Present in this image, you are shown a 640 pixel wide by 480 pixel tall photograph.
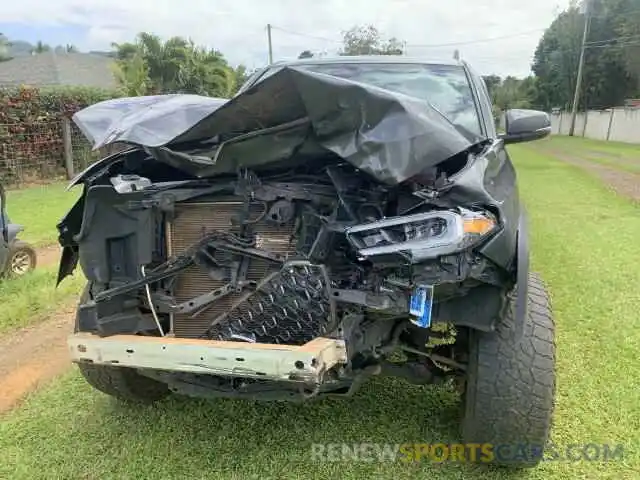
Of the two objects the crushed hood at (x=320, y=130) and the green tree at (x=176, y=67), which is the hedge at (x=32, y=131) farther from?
the crushed hood at (x=320, y=130)

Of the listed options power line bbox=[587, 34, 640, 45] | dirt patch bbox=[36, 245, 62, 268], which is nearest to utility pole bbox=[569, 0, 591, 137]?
power line bbox=[587, 34, 640, 45]

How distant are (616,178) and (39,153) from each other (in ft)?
42.3

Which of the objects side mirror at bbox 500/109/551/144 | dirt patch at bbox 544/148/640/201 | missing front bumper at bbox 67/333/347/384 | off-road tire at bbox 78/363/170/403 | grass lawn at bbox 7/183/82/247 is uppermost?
side mirror at bbox 500/109/551/144

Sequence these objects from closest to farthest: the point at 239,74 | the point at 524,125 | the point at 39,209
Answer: the point at 524,125 < the point at 39,209 < the point at 239,74

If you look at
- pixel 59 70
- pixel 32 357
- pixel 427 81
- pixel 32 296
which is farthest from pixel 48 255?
pixel 59 70

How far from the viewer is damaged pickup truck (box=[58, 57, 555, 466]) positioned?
2375 millimetres

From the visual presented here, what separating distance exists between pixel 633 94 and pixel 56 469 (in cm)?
4855

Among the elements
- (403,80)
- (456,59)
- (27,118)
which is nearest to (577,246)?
(456,59)

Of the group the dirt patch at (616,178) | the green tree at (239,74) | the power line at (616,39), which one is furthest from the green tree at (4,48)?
the power line at (616,39)

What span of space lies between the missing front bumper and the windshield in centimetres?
193

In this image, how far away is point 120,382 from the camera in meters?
3.32

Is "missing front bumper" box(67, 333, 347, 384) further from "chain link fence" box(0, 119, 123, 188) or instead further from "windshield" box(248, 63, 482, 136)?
"chain link fence" box(0, 119, 123, 188)

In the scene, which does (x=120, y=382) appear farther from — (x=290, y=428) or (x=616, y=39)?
(x=616, y=39)

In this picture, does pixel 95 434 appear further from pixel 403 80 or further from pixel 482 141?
pixel 403 80
